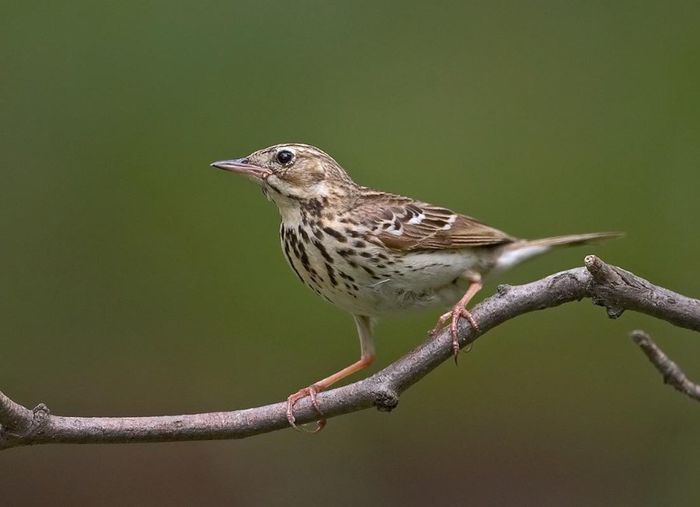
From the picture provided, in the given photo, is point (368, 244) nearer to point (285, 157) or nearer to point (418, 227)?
point (418, 227)

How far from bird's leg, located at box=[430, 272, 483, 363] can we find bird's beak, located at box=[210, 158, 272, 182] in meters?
0.85

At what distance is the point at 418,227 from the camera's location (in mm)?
4273

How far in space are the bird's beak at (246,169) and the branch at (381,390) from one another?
1.06 m

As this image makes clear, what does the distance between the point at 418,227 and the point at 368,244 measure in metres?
0.31

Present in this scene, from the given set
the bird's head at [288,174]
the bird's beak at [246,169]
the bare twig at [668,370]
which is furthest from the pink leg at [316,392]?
the bare twig at [668,370]

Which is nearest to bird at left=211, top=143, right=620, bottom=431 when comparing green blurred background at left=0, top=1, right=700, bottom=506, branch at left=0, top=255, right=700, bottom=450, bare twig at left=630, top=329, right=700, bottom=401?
branch at left=0, top=255, right=700, bottom=450

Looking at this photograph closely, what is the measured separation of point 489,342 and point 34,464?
2.68 metres

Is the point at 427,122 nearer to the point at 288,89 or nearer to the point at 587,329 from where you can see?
the point at 288,89

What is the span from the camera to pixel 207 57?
6414 mm

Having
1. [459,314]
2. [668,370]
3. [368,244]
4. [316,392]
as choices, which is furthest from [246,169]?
[668,370]

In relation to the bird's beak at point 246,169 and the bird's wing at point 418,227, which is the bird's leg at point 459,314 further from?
the bird's beak at point 246,169

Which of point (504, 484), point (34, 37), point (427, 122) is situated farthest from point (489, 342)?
point (34, 37)

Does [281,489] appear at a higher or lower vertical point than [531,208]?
lower

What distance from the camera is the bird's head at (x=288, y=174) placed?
13.9 feet
